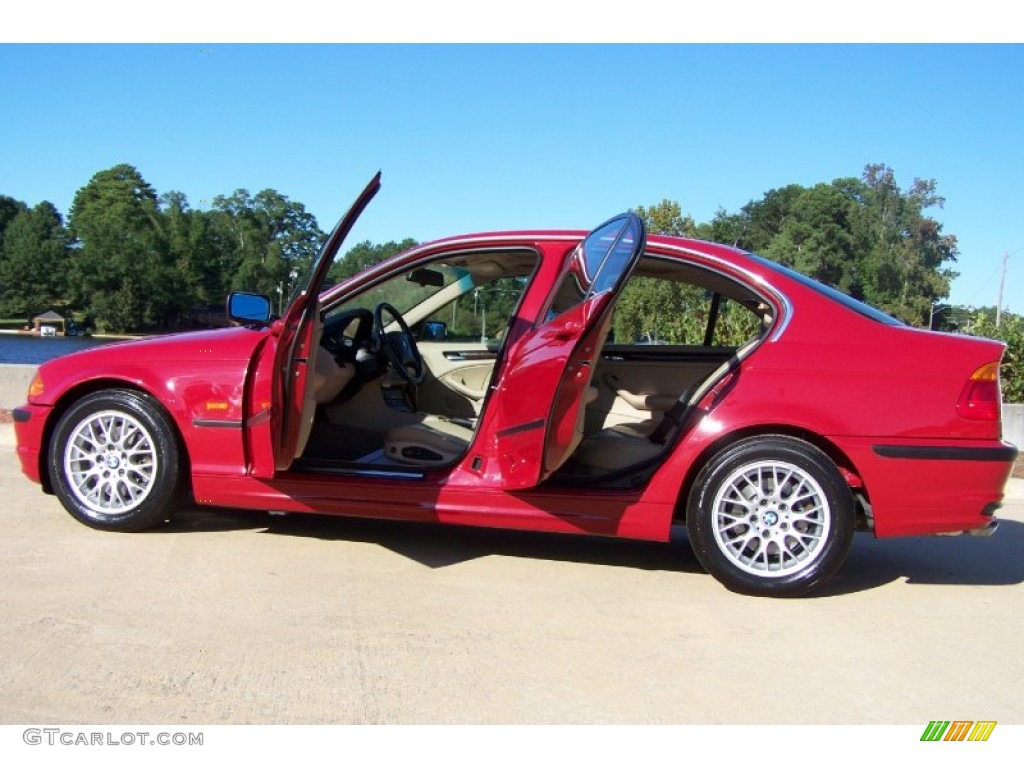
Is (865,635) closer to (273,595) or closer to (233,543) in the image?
(273,595)

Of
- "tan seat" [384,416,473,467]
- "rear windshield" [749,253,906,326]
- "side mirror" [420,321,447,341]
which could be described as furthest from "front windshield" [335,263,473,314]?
"rear windshield" [749,253,906,326]

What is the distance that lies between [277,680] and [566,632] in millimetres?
1189

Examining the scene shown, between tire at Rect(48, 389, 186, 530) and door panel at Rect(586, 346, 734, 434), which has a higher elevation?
door panel at Rect(586, 346, 734, 434)

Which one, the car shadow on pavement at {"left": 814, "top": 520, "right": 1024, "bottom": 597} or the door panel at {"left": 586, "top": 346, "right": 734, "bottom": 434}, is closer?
the car shadow on pavement at {"left": 814, "top": 520, "right": 1024, "bottom": 597}

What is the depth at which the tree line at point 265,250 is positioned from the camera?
13234 mm

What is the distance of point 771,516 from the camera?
13.2ft

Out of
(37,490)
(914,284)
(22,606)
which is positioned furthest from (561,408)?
(914,284)

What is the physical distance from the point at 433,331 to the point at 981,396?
3.12 meters

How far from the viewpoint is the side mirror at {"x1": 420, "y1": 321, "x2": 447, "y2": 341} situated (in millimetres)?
5445

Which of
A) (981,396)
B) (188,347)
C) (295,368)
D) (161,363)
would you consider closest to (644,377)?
(981,396)

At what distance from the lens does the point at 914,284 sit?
6581 centimetres

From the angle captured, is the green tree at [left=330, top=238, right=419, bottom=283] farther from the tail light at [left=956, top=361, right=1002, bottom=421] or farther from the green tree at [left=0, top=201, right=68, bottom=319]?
the green tree at [left=0, top=201, right=68, bottom=319]

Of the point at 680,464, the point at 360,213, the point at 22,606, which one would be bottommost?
the point at 22,606

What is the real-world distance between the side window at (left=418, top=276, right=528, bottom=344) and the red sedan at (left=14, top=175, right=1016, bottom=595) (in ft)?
0.36
